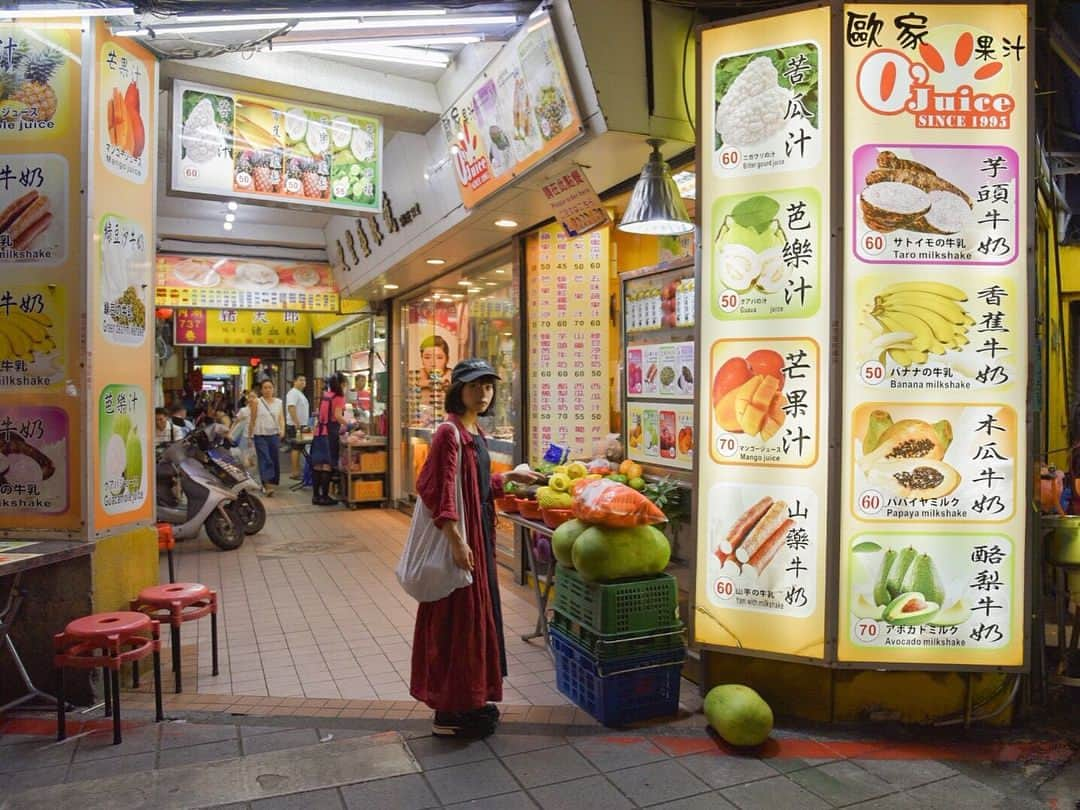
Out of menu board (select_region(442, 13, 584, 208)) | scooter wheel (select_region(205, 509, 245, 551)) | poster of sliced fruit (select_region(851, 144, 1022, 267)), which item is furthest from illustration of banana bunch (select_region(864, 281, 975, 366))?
scooter wheel (select_region(205, 509, 245, 551))

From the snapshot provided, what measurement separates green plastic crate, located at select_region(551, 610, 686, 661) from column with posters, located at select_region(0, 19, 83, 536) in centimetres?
305

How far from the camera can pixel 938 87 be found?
393cm

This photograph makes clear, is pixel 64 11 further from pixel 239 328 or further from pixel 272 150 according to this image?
pixel 239 328

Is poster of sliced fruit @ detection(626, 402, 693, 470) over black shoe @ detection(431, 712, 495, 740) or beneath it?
over

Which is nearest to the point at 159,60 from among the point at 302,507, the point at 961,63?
the point at 961,63

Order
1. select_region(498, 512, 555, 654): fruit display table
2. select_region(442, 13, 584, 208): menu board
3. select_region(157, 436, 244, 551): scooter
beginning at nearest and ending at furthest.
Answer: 1. select_region(442, 13, 584, 208): menu board
2. select_region(498, 512, 555, 654): fruit display table
3. select_region(157, 436, 244, 551): scooter

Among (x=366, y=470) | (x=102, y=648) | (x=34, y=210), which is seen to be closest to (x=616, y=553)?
(x=102, y=648)

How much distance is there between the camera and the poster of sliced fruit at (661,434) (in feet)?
16.8

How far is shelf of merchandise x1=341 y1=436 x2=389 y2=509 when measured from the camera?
1232 centimetres

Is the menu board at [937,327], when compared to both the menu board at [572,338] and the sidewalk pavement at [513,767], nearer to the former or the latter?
the sidewalk pavement at [513,767]

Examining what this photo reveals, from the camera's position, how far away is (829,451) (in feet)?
13.3

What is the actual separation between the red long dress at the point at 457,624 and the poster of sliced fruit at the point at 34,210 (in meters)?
2.64

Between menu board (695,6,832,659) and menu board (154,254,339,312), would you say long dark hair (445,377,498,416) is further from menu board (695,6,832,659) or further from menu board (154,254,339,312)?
menu board (154,254,339,312)

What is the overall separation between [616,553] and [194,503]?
666cm
